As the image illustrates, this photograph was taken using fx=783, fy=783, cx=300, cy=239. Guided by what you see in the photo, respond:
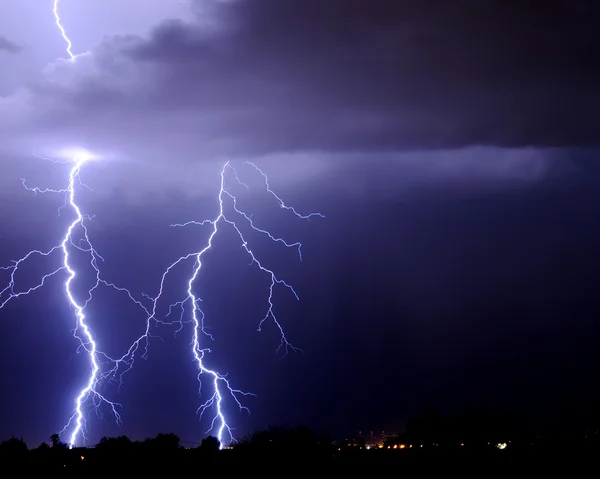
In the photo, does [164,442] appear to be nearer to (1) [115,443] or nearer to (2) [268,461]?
(1) [115,443]

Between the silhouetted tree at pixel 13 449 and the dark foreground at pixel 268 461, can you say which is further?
the silhouetted tree at pixel 13 449

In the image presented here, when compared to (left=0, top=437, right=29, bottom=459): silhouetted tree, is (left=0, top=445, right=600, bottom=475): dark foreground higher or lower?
lower

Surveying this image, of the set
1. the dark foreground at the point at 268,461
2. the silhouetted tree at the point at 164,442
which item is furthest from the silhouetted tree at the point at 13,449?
the silhouetted tree at the point at 164,442

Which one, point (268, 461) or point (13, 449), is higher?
point (13, 449)

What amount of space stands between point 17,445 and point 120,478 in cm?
803

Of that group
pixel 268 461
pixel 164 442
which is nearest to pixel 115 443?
pixel 164 442

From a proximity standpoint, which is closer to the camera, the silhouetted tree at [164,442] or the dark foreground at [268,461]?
the dark foreground at [268,461]

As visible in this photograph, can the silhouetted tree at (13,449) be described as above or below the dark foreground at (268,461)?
above

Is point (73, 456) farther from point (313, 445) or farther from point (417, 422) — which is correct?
point (417, 422)

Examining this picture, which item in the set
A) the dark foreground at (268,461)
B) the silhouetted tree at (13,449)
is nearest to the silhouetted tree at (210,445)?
the dark foreground at (268,461)

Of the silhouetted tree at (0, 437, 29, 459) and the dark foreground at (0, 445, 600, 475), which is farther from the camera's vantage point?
the silhouetted tree at (0, 437, 29, 459)

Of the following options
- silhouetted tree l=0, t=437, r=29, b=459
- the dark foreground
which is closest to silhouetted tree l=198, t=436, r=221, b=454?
the dark foreground

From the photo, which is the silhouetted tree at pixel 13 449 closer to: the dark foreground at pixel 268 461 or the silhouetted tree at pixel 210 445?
the dark foreground at pixel 268 461

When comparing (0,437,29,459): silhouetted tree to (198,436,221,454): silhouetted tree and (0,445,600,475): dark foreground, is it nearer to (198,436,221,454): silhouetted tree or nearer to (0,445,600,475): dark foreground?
(0,445,600,475): dark foreground
